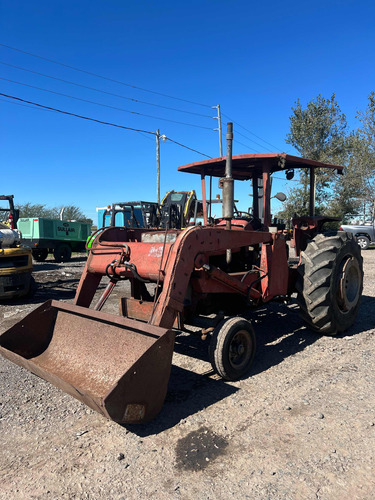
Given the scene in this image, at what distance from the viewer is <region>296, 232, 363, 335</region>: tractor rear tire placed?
4.70 meters

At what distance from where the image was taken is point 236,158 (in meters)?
4.97

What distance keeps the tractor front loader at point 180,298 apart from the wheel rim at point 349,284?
2 centimetres

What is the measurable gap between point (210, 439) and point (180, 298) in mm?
1242

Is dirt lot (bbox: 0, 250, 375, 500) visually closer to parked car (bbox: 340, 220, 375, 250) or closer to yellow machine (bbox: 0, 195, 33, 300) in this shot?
yellow machine (bbox: 0, 195, 33, 300)

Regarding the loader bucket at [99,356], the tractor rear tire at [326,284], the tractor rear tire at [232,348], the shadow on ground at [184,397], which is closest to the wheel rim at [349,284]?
the tractor rear tire at [326,284]

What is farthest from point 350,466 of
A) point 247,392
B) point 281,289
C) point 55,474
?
point 281,289

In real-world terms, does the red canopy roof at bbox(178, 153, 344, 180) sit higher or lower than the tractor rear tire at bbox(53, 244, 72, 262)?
higher

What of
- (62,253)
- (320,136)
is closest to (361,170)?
(320,136)

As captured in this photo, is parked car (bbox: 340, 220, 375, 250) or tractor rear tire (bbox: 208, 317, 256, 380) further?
parked car (bbox: 340, 220, 375, 250)

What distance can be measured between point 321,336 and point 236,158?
2806 mm

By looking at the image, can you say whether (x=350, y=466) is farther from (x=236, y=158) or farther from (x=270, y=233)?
(x=236, y=158)

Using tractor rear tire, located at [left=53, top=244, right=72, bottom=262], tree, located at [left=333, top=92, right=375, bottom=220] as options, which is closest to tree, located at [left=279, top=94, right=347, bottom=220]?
tree, located at [left=333, top=92, right=375, bottom=220]

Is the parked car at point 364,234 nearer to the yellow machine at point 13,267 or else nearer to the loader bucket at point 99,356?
the yellow machine at point 13,267

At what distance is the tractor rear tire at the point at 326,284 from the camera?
4.70m
